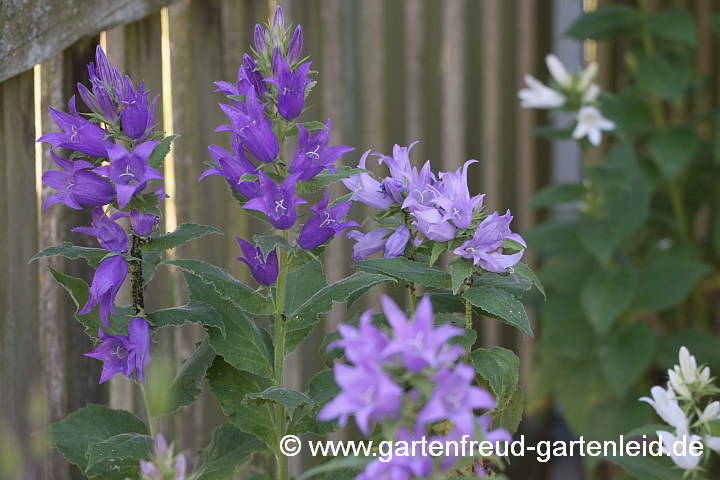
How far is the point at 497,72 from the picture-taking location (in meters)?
3.05

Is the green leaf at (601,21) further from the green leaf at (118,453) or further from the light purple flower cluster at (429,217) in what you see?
the green leaf at (118,453)

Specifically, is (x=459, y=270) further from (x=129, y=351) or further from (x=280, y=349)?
(x=129, y=351)

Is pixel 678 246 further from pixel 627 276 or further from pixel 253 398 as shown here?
pixel 253 398

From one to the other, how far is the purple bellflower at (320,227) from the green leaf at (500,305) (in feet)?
0.53

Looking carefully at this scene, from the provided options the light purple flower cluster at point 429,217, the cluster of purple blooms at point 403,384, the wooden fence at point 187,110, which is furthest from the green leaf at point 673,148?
the cluster of purple blooms at point 403,384

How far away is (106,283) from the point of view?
0.99 metres

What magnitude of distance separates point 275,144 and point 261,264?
0.15 m

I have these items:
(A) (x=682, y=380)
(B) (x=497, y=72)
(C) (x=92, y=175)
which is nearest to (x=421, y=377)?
(C) (x=92, y=175)

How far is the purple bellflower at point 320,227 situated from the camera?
1061 mm

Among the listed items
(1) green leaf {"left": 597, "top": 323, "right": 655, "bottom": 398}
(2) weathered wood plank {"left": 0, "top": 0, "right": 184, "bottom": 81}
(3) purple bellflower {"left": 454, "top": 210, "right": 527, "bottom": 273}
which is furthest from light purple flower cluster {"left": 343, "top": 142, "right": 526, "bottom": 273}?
(1) green leaf {"left": 597, "top": 323, "right": 655, "bottom": 398}

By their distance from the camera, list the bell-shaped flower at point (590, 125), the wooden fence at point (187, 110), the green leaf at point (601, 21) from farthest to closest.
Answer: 1. the green leaf at point (601, 21)
2. the bell-shaped flower at point (590, 125)
3. the wooden fence at point (187, 110)

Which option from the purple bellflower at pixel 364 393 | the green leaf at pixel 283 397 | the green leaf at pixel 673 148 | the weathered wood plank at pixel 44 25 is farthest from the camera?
the green leaf at pixel 673 148

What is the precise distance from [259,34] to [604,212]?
68.0 inches

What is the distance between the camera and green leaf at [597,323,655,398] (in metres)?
2.46
